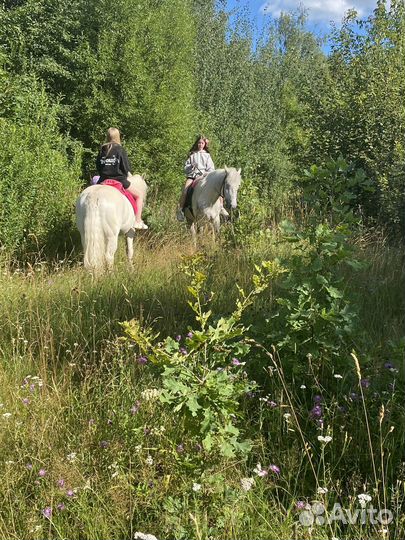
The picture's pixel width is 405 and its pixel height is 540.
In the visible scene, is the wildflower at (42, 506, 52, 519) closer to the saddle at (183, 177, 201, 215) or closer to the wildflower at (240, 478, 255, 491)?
A: the wildflower at (240, 478, 255, 491)

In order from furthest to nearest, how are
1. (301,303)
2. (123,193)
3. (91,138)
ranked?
(91,138)
(123,193)
(301,303)

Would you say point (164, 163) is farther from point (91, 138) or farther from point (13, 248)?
point (13, 248)

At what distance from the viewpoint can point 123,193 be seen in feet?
22.7

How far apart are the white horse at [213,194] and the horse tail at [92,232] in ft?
7.74

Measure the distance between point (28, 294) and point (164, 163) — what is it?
11.9 m

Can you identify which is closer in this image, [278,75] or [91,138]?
[91,138]

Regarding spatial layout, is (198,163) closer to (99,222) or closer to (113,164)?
(113,164)

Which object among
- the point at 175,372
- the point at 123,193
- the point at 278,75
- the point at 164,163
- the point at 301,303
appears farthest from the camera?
the point at 278,75

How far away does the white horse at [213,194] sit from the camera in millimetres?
8000

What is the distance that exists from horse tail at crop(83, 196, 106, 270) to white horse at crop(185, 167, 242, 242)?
7.74 ft

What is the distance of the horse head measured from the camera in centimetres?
780

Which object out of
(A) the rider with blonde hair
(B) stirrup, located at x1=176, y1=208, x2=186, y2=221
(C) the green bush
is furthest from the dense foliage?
(B) stirrup, located at x1=176, y1=208, x2=186, y2=221

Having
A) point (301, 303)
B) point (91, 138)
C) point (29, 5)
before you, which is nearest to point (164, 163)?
point (91, 138)

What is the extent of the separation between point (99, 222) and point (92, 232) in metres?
0.16
